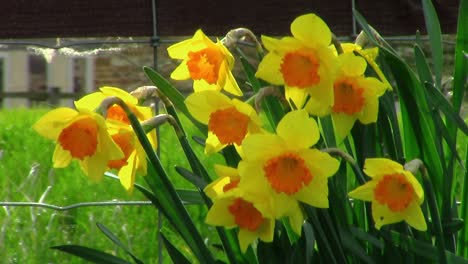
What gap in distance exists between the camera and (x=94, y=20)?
1948 millimetres

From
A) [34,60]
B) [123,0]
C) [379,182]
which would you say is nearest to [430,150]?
[379,182]

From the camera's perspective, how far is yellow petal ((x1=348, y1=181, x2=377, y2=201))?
3.94ft

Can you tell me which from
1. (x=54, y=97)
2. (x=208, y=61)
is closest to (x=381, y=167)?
(x=208, y=61)

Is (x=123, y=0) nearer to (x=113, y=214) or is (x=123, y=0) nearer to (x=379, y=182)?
(x=113, y=214)

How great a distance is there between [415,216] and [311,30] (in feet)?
0.77

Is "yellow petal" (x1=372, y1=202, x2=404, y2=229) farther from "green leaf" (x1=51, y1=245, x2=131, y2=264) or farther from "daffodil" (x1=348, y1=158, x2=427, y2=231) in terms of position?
"green leaf" (x1=51, y1=245, x2=131, y2=264)

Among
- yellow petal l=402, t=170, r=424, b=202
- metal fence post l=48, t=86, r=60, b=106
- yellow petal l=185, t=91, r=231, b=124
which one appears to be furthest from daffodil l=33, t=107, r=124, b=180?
metal fence post l=48, t=86, r=60, b=106

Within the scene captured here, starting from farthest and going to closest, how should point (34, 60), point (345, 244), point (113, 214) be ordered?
point (34, 60), point (113, 214), point (345, 244)

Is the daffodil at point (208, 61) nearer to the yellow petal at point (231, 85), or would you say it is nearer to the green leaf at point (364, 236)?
the yellow petal at point (231, 85)

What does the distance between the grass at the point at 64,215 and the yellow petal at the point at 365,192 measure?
35.1 inches

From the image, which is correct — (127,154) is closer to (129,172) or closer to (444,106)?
(129,172)

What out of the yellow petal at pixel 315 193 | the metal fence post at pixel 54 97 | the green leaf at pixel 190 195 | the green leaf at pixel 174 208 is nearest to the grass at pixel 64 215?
the green leaf at pixel 190 195

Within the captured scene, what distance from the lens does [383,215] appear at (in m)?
1.22

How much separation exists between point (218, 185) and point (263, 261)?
6.5 inches
